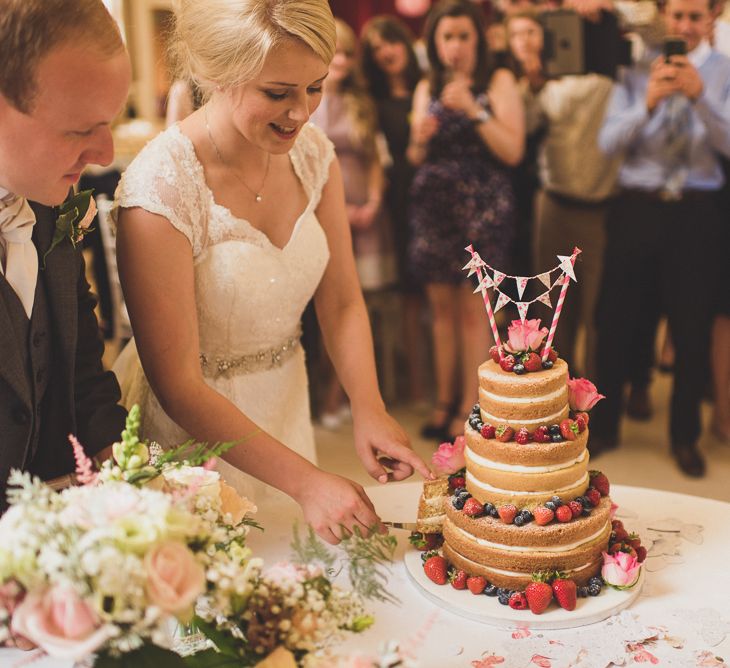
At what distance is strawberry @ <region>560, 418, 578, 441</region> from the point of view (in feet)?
4.37

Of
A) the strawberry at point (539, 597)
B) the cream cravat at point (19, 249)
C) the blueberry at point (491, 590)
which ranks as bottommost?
the blueberry at point (491, 590)

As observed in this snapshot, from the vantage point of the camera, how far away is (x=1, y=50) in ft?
3.41

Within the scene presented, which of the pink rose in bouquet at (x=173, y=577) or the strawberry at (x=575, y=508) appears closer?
the pink rose in bouquet at (x=173, y=577)

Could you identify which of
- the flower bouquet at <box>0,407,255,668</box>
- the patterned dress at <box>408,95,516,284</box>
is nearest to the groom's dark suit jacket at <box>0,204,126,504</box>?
the flower bouquet at <box>0,407,255,668</box>

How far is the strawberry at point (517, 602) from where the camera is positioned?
1.31 meters

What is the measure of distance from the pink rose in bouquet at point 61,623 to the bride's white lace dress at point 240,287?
0.83 m

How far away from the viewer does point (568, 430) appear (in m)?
1.34

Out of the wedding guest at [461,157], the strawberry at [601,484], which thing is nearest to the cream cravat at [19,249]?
the strawberry at [601,484]

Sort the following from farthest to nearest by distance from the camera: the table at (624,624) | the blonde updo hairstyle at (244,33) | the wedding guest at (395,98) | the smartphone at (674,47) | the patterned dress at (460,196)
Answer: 1. the wedding guest at (395,98)
2. the patterned dress at (460,196)
3. the smartphone at (674,47)
4. the blonde updo hairstyle at (244,33)
5. the table at (624,624)

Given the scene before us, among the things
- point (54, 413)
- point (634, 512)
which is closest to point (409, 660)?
point (54, 413)

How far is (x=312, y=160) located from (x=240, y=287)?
1.11 feet

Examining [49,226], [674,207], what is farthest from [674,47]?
[49,226]

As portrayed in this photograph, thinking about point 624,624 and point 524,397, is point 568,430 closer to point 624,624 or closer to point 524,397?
point 524,397

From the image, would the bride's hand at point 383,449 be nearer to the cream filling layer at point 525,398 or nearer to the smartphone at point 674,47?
the cream filling layer at point 525,398
